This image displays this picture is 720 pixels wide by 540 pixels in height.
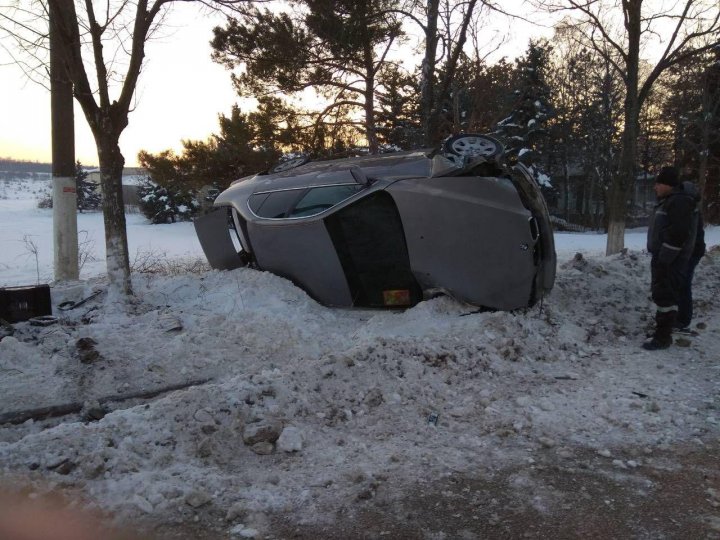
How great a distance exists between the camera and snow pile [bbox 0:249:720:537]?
10.1ft

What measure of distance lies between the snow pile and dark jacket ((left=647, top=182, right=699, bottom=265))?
2.92 ft

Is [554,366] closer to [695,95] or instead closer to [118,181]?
[118,181]

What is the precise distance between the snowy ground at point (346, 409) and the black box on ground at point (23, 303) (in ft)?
1.03

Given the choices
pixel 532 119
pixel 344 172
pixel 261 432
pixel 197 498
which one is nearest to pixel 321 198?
pixel 344 172

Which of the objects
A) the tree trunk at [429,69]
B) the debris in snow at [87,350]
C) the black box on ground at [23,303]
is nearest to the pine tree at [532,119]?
the tree trunk at [429,69]

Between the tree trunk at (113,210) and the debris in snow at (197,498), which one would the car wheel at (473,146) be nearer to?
the tree trunk at (113,210)

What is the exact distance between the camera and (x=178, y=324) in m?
5.41

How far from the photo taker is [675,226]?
5.30 m

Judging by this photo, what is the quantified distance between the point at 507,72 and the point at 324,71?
15.6ft

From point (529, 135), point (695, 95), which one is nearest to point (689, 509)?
point (695, 95)

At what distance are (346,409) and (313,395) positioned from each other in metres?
0.26

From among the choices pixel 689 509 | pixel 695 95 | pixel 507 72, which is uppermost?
pixel 695 95

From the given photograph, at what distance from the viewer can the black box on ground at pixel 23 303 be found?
217 inches

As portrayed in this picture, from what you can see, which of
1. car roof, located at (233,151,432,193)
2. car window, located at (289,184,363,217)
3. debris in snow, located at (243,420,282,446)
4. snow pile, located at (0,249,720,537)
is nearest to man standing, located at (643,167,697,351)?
snow pile, located at (0,249,720,537)
